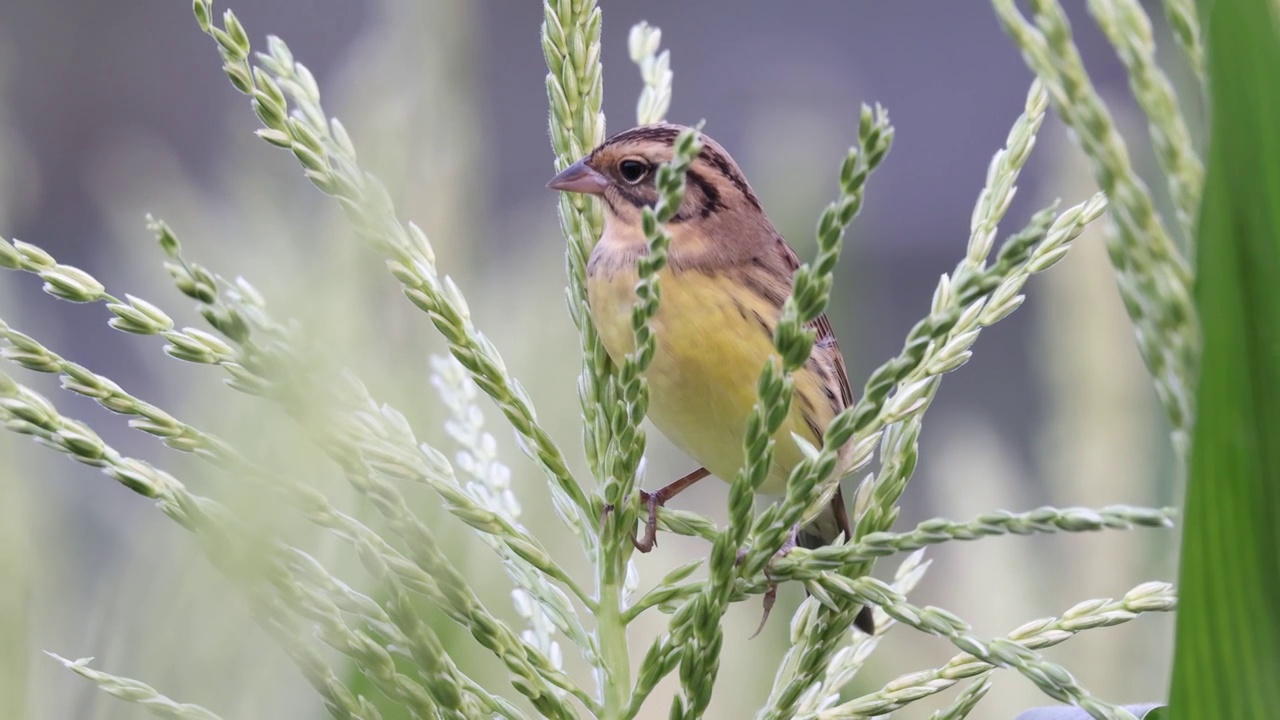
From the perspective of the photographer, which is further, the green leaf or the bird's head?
the bird's head

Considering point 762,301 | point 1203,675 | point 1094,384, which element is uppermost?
point 762,301

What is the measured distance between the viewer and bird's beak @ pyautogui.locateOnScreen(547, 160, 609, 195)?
0.68 meters

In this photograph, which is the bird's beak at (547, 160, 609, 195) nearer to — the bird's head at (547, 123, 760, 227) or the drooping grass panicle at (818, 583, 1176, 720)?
the bird's head at (547, 123, 760, 227)

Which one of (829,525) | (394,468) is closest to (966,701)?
(394,468)

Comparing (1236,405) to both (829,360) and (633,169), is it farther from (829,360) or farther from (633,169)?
(829,360)

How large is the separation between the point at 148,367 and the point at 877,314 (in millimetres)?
508

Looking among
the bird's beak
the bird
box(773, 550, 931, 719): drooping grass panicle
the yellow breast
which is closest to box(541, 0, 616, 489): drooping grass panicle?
the bird's beak

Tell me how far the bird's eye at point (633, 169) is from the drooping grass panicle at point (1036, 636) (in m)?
0.63

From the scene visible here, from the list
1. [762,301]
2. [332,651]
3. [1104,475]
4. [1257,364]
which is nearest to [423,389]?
[332,651]

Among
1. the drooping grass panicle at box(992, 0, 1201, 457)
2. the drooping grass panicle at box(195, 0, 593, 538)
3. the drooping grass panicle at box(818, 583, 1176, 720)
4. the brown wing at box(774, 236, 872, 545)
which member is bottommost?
the drooping grass panicle at box(818, 583, 1176, 720)

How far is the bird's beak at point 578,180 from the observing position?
2.22ft

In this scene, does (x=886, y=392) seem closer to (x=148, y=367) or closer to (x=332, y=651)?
(x=332, y=651)

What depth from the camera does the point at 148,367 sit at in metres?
0.68

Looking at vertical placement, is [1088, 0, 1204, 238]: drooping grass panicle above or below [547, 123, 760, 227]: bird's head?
below
